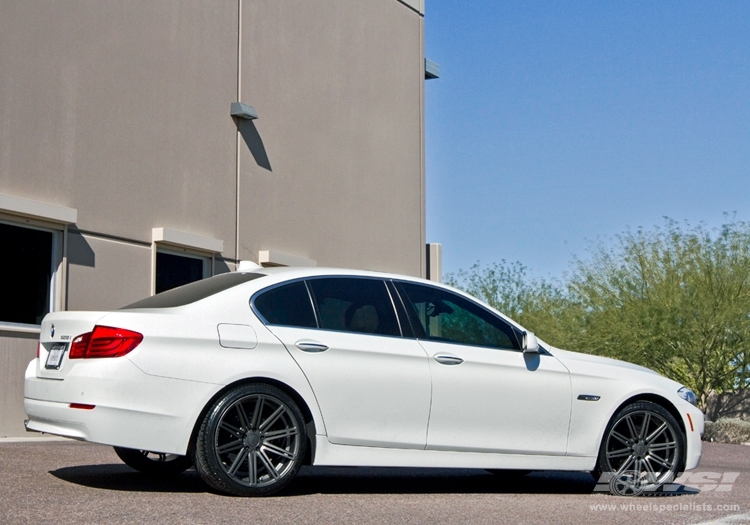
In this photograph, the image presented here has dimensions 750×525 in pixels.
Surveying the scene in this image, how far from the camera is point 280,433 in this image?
21.0ft

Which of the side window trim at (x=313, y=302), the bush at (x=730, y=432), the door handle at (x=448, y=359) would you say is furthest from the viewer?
the bush at (x=730, y=432)

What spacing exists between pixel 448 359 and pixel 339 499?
1314 mm

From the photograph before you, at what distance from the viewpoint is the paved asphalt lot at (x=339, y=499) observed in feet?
18.1

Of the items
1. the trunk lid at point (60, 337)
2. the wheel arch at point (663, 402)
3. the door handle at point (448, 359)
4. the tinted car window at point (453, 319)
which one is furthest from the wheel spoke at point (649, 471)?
the trunk lid at point (60, 337)

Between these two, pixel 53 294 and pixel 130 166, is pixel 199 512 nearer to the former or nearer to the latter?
pixel 53 294

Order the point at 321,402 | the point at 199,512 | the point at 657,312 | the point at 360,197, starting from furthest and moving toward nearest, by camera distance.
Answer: the point at 657,312 < the point at 360,197 < the point at 321,402 < the point at 199,512

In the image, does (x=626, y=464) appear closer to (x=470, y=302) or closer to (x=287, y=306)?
(x=470, y=302)

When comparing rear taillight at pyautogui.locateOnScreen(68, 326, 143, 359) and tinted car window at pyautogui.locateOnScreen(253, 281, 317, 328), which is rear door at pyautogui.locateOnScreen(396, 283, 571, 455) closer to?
tinted car window at pyautogui.locateOnScreen(253, 281, 317, 328)

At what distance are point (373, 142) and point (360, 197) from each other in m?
1.16

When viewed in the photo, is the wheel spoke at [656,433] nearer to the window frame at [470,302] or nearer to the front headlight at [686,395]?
the front headlight at [686,395]

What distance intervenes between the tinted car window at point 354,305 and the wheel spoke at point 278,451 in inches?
35.7

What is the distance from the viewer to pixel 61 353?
6422 millimetres

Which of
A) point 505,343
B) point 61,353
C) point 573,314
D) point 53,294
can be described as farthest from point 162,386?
point 573,314

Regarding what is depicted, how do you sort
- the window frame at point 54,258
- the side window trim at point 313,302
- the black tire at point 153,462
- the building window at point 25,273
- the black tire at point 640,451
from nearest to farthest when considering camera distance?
the side window trim at point 313,302
the black tire at point 153,462
the black tire at point 640,451
the building window at point 25,273
the window frame at point 54,258
